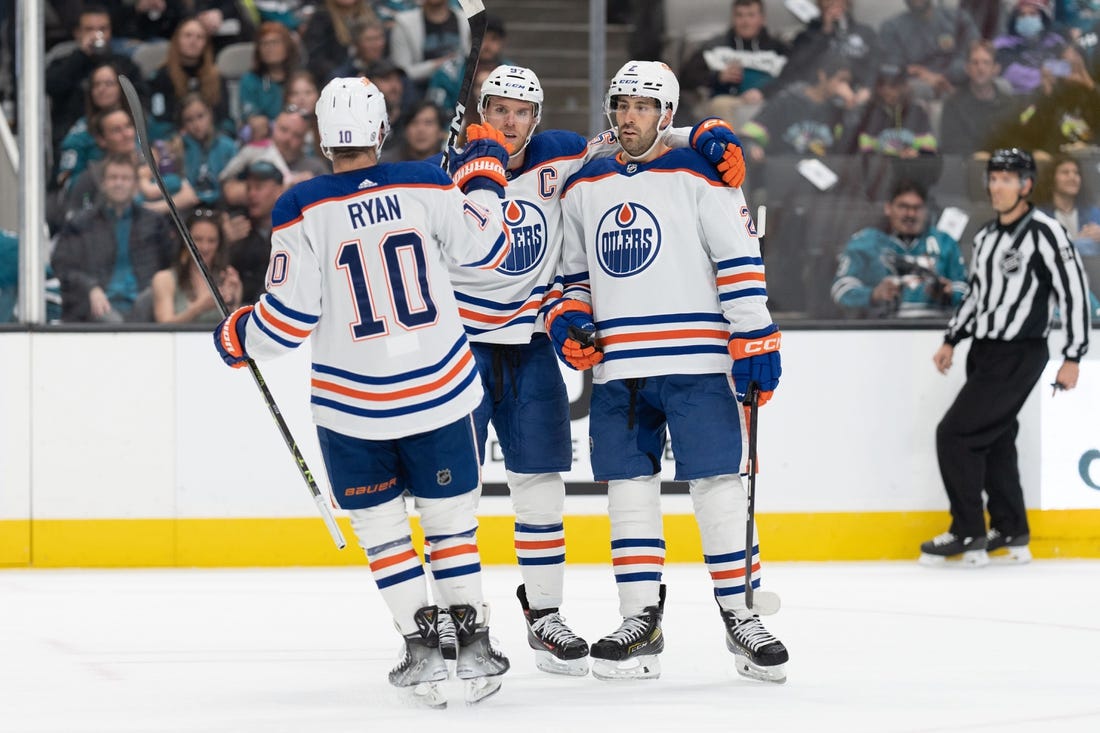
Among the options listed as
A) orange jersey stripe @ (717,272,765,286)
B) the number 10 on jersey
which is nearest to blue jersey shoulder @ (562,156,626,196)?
orange jersey stripe @ (717,272,765,286)

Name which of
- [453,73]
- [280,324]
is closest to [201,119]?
[453,73]

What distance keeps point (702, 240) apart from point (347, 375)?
2.59 ft

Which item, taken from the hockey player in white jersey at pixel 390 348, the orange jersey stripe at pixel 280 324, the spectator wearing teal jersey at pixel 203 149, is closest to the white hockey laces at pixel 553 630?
the hockey player in white jersey at pixel 390 348

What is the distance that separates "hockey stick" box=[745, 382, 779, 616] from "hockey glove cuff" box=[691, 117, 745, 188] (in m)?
0.42

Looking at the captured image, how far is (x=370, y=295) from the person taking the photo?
289 centimetres

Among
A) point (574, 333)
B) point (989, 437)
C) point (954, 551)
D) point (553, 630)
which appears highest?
point (574, 333)

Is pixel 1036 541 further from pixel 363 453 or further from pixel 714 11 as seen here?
pixel 363 453

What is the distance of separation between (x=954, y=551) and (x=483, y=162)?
2486 millimetres

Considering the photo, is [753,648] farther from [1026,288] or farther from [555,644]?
[1026,288]

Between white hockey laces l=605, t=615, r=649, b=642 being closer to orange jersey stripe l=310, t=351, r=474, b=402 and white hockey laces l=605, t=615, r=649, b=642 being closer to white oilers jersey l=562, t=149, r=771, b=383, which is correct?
white oilers jersey l=562, t=149, r=771, b=383

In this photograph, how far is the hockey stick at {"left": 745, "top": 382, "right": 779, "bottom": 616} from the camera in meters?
3.17

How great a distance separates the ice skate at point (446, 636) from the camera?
3.04 metres

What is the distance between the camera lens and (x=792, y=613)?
4.10 metres

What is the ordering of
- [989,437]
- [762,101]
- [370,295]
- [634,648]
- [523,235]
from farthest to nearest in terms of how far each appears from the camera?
[762,101], [989,437], [523,235], [634,648], [370,295]
